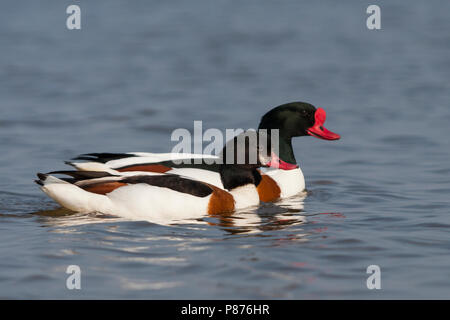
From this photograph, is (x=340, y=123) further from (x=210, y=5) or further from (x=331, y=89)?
(x=210, y=5)

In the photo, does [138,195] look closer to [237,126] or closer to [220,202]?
[220,202]

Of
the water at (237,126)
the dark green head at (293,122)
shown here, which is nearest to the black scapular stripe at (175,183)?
the water at (237,126)

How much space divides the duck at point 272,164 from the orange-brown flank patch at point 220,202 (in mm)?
241

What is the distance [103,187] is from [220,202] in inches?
50.3

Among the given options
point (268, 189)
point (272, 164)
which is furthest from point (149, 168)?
point (268, 189)

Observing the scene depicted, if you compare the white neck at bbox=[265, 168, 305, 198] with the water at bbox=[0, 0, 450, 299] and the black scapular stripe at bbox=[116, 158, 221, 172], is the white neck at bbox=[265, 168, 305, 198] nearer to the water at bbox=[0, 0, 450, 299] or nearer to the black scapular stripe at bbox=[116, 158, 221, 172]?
the water at bbox=[0, 0, 450, 299]

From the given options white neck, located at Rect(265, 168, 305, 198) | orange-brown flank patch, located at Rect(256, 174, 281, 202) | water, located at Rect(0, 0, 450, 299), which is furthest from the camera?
white neck, located at Rect(265, 168, 305, 198)

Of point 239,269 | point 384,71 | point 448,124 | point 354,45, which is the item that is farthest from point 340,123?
point 239,269

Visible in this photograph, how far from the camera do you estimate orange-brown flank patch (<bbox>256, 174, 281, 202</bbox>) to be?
9672mm

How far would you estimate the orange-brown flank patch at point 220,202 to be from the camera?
8531 mm

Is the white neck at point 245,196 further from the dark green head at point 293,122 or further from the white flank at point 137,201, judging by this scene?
the dark green head at point 293,122

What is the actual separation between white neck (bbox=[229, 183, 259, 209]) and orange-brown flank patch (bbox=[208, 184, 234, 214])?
Answer: 0.10 m

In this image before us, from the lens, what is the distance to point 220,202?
8.62 m

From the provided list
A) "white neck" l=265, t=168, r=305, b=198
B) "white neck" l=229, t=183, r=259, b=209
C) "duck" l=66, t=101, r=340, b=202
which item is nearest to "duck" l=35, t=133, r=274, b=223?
"white neck" l=229, t=183, r=259, b=209
